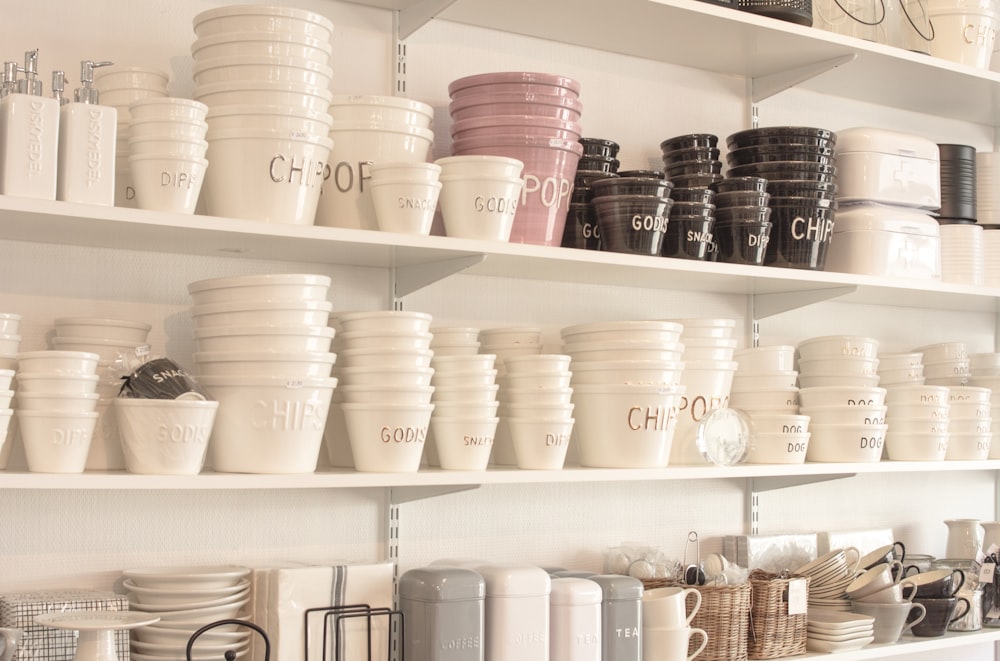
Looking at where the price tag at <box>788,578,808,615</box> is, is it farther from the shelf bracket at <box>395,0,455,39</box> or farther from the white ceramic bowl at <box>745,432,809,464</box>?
the shelf bracket at <box>395,0,455,39</box>

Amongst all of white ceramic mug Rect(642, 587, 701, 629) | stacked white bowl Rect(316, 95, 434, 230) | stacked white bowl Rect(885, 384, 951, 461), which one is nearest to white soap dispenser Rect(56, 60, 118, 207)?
stacked white bowl Rect(316, 95, 434, 230)

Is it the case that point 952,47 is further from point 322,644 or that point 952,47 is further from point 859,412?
point 322,644

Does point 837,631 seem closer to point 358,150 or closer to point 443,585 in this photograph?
point 443,585

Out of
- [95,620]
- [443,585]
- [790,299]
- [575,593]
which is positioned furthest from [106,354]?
[790,299]

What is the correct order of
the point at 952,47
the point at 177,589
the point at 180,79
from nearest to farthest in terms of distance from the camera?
the point at 177,589, the point at 180,79, the point at 952,47

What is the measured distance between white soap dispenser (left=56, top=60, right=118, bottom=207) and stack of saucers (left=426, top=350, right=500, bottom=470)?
0.55m

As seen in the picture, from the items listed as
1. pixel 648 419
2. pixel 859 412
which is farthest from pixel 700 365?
pixel 859 412

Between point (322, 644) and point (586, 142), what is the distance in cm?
97

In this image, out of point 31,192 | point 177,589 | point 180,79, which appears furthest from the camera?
point 180,79

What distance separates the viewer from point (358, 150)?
1791 millimetres

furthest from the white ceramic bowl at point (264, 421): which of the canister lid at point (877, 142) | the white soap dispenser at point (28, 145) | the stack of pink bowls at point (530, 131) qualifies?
the canister lid at point (877, 142)

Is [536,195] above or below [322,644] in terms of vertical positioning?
above

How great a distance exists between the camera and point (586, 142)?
2074mm

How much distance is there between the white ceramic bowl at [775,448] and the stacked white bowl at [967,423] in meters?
0.46
